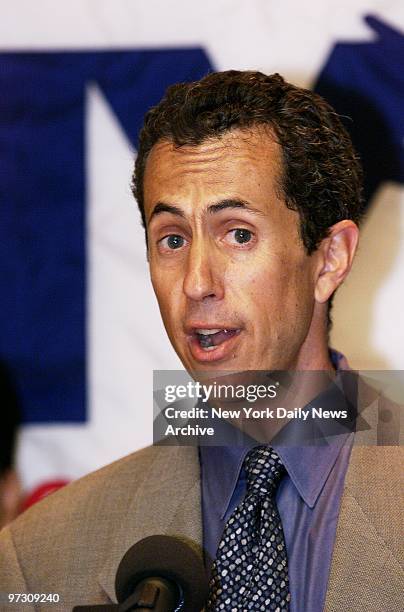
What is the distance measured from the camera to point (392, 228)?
4.46ft

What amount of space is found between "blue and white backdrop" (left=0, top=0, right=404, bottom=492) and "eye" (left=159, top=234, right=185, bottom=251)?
0.96 ft

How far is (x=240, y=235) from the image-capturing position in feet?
3.58

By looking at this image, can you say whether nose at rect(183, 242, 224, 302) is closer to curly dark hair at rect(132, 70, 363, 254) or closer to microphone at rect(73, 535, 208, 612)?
curly dark hair at rect(132, 70, 363, 254)

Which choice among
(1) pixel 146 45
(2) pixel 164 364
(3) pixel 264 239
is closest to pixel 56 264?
(2) pixel 164 364

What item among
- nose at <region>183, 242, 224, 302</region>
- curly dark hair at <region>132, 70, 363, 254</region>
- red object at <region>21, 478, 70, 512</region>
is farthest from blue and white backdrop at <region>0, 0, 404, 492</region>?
nose at <region>183, 242, 224, 302</region>

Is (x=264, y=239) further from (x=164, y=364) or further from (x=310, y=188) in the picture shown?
(x=164, y=364)

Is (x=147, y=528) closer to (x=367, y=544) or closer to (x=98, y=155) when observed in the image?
(x=367, y=544)

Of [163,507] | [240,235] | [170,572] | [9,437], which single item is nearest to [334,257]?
[240,235]

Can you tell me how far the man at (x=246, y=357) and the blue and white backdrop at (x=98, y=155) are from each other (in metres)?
0.22

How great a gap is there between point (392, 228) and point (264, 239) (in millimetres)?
326

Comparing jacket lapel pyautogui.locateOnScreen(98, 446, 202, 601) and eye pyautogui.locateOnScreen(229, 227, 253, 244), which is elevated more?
eye pyautogui.locateOnScreen(229, 227, 253, 244)

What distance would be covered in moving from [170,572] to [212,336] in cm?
Result: 31

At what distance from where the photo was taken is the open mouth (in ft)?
3.52

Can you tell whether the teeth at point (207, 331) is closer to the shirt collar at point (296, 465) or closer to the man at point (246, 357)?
the man at point (246, 357)
